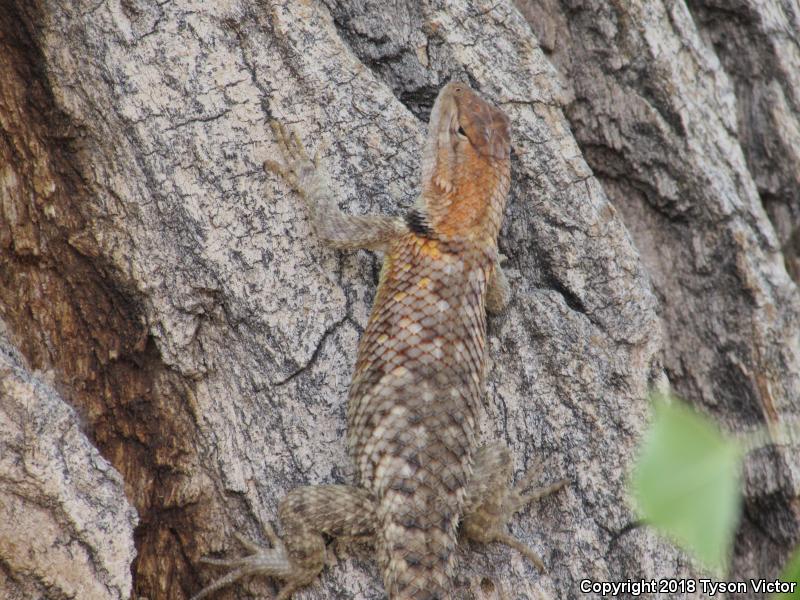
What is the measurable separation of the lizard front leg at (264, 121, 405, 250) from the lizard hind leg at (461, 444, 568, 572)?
1.20 meters

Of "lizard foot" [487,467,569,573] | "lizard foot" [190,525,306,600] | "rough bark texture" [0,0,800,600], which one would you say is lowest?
"lizard foot" [190,525,306,600]

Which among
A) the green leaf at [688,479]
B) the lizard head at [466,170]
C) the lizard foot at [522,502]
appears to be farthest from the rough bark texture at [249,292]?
the green leaf at [688,479]

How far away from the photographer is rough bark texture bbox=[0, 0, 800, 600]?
3855mm

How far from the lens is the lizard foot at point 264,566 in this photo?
366cm

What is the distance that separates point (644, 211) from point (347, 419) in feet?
8.54

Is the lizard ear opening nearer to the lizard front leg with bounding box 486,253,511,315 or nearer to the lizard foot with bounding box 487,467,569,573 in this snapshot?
the lizard front leg with bounding box 486,253,511,315

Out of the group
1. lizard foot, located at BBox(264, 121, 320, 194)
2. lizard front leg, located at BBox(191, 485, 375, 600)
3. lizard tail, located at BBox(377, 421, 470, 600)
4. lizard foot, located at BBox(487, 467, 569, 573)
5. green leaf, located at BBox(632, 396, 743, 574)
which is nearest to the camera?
green leaf, located at BBox(632, 396, 743, 574)

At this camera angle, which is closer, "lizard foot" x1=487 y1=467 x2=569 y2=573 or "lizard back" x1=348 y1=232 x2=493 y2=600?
"lizard back" x1=348 y1=232 x2=493 y2=600

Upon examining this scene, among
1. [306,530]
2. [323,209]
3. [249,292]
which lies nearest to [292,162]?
[323,209]

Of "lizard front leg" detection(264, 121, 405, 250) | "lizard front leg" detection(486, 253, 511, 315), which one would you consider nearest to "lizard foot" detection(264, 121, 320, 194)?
"lizard front leg" detection(264, 121, 405, 250)

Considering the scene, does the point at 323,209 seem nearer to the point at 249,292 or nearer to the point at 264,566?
the point at 249,292

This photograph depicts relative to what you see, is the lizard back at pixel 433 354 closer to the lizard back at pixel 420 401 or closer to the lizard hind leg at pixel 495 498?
the lizard back at pixel 420 401

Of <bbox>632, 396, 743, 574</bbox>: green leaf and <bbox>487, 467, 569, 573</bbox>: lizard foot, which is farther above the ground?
<bbox>487, 467, 569, 573</bbox>: lizard foot

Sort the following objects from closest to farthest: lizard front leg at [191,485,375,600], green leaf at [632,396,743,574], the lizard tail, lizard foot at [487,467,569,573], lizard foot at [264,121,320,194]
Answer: green leaf at [632,396,743,574], the lizard tail, lizard front leg at [191,485,375,600], lizard foot at [487,467,569,573], lizard foot at [264,121,320,194]
